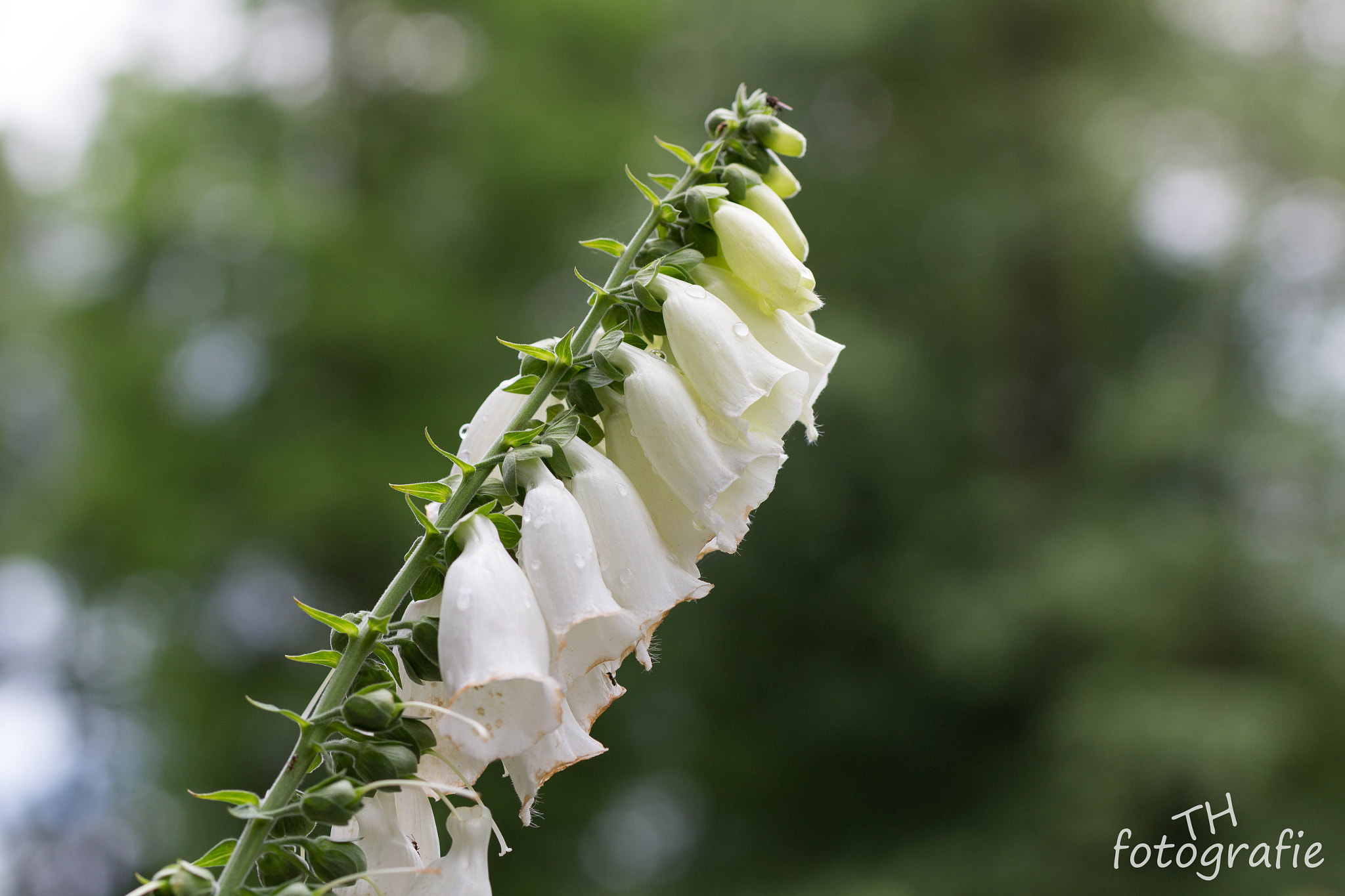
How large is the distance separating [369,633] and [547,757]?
15cm

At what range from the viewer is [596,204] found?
6.09 m

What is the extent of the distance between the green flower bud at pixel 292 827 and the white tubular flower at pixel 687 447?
33 cm

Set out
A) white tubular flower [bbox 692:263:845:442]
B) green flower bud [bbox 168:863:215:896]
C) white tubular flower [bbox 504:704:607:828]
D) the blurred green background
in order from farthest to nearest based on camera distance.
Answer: the blurred green background
white tubular flower [bbox 692:263:845:442]
white tubular flower [bbox 504:704:607:828]
green flower bud [bbox 168:863:215:896]

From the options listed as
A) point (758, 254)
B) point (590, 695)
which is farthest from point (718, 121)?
point (590, 695)

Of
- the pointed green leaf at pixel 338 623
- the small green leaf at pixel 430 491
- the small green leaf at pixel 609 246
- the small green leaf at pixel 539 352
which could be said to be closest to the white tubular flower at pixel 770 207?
the small green leaf at pixel 609 246

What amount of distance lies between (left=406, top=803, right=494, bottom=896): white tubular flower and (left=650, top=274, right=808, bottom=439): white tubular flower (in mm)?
338

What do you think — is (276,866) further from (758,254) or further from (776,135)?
(776,135)

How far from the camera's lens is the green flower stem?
2.15ft

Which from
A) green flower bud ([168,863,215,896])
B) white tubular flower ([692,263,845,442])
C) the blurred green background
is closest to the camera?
green flower bud ([168,863,215,896])

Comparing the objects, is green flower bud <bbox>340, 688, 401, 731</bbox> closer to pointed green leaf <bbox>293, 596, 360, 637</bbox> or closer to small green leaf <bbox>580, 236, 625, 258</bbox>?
pointed green leaf <bbox>293, 596, 360, 637</bbox>

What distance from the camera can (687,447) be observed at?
77 centimetres

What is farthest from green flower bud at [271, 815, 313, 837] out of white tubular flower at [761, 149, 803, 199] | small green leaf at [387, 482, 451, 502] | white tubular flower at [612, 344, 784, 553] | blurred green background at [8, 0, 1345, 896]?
blurred green background at [8, 0, 1345, 896]

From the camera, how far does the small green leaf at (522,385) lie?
0.77 meters

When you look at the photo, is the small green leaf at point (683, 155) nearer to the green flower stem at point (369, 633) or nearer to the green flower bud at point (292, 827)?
the green flower stem at point (369, 633)
